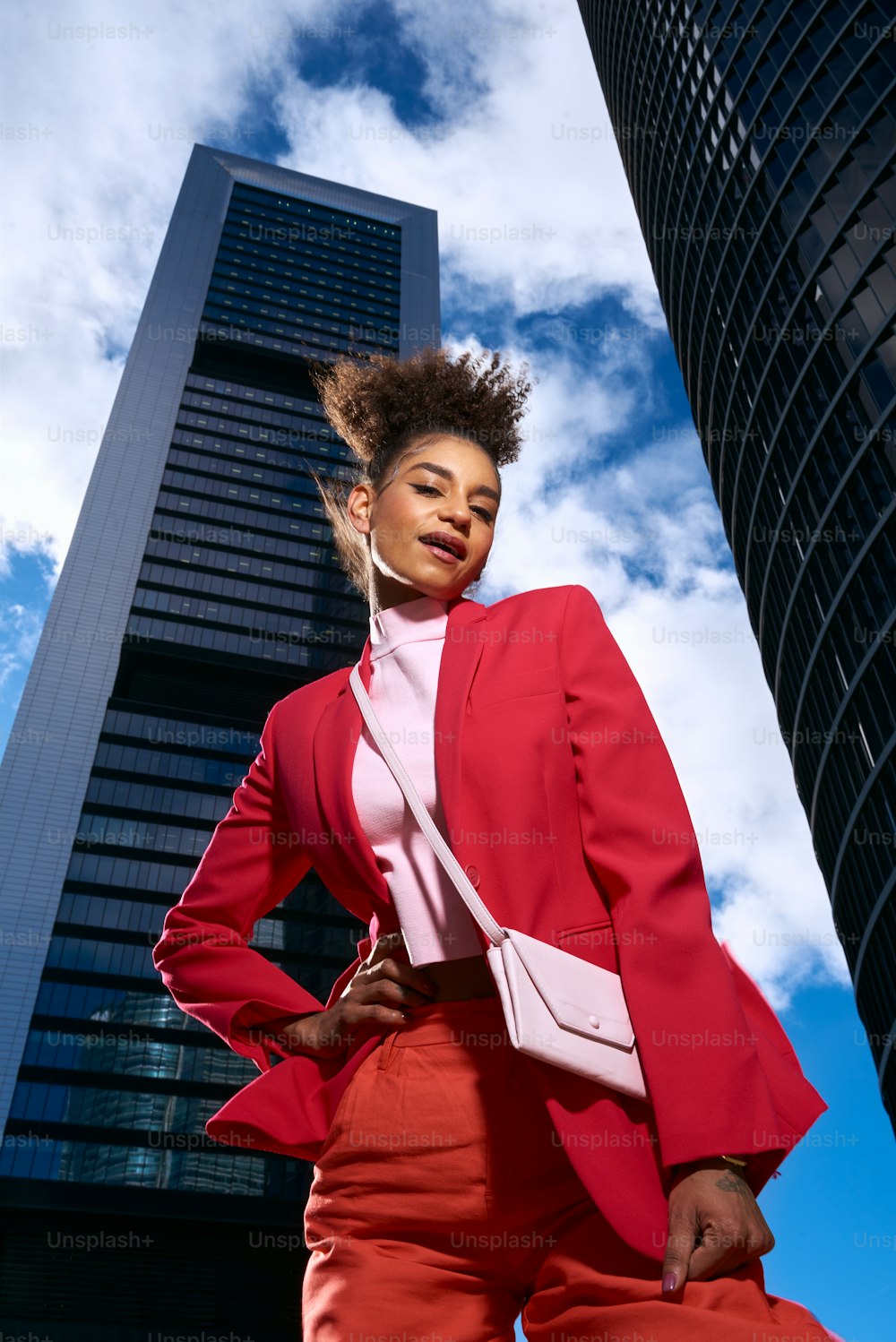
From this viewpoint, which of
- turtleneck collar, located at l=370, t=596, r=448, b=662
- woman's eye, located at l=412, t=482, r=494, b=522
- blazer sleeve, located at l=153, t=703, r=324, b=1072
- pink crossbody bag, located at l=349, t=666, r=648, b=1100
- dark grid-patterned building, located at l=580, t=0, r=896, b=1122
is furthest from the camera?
dark grid-patterned building, located at l=580, t=0, r=896, b=1122

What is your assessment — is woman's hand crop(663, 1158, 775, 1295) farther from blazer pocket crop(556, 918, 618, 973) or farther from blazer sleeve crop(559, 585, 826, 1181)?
blazer pocket crop(556, 918, 618, 973)

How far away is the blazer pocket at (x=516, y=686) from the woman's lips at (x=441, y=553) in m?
0.41

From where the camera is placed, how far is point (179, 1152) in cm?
4175

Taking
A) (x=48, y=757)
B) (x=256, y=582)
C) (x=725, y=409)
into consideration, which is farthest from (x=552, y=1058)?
(x=256, y=582)

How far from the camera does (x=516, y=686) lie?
66.2 inches

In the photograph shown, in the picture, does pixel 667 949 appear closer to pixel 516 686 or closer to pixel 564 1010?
pixel 564 1010

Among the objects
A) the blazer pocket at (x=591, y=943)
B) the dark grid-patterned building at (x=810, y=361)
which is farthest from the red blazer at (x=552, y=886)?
the dark grid-patterned building at (x=810, y=361)

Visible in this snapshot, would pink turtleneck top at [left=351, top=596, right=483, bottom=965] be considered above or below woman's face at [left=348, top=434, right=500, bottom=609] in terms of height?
below

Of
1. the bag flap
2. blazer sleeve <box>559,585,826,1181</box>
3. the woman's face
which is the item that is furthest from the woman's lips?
the bag flap

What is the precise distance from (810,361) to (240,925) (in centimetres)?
3091

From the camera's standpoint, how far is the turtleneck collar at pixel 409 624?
1985 millimetres

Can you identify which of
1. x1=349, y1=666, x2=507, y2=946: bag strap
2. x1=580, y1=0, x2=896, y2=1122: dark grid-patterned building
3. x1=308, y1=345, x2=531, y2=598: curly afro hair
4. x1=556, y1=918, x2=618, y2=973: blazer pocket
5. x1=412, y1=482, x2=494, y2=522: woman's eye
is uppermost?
x1=580, y1=0, x2=896, y2=1122: dark grid-patterned building

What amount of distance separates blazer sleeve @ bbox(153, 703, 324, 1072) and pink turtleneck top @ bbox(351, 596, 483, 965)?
Answer: 246 millimetres

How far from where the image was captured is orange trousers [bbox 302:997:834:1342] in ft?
3.89
